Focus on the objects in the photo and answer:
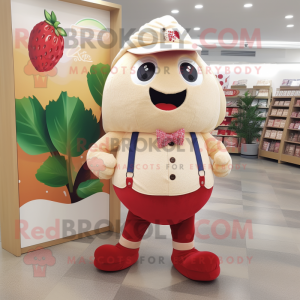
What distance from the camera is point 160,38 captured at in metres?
1.57

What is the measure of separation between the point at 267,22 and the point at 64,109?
6792 millimetres

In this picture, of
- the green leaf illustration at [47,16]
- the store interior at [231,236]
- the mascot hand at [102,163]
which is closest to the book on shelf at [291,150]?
the store interior at [231,236]

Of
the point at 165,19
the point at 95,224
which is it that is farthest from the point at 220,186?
the point at 165,19

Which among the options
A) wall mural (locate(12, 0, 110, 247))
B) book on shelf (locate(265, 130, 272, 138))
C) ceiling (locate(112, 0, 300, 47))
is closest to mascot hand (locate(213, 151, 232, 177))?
wall mural (locate(12, 0, 110, 247))

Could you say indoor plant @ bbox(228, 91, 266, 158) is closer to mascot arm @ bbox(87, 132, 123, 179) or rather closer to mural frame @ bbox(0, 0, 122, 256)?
mural frame @ bbox(0, 0, 122, 256)

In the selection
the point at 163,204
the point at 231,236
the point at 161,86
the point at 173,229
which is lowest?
the point at 231,236

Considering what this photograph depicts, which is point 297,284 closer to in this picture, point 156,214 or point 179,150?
point 156,214

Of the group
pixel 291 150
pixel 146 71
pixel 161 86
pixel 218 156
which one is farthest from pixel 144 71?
pixel 291 150

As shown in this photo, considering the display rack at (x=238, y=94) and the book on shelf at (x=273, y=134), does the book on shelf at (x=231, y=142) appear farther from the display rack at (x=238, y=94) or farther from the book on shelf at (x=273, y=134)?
the book on shelf at (x=273, y=134)

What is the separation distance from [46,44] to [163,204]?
1.33 meters

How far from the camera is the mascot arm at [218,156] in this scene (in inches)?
65.8

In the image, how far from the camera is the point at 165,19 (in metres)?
1.64

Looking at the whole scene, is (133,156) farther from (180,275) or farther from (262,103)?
(262,103)

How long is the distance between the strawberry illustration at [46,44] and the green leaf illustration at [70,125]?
0.78 ft
